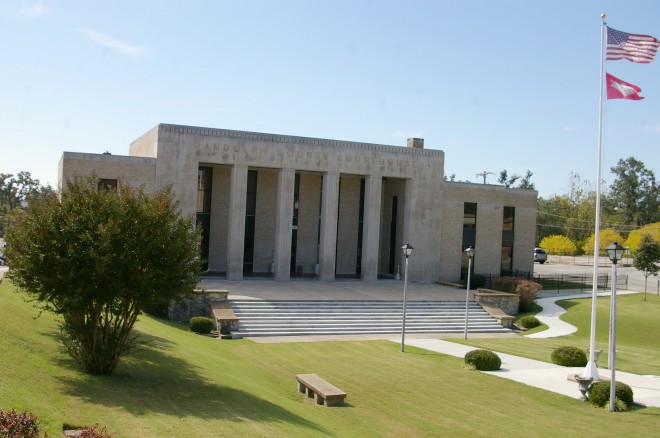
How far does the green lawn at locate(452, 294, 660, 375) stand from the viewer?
2644cm

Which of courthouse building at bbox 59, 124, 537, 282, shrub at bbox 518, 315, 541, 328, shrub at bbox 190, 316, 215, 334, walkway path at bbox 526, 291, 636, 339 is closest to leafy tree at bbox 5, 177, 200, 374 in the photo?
shrub at bbox 190, 316, 215, 334

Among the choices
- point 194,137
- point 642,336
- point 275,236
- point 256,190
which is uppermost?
point 194,137

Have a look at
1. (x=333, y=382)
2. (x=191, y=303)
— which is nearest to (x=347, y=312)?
(x=191, y=303)

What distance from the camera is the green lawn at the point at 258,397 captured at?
1271cm

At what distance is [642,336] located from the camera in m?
34.0

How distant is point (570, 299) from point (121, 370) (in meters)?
34.8

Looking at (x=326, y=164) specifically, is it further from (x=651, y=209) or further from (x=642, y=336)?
(x=651, y=209)

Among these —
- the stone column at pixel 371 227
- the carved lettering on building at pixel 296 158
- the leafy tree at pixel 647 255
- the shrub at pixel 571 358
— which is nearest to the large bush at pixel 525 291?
the leafy tree at pixel 647 255

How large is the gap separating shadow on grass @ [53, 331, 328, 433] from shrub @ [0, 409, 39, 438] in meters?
3.28

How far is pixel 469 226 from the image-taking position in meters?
50.0

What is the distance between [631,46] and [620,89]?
1397mm

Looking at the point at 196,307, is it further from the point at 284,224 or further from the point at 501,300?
the point at 501,300

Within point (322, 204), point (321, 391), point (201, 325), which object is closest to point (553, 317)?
point (322, 204)

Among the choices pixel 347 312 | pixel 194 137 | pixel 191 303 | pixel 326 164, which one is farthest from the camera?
pixel 326 164
